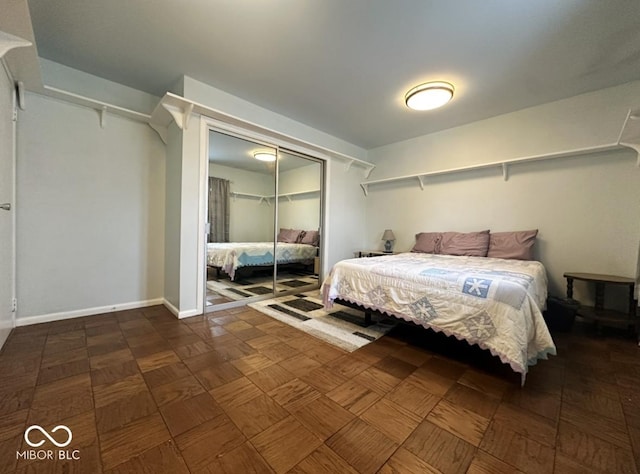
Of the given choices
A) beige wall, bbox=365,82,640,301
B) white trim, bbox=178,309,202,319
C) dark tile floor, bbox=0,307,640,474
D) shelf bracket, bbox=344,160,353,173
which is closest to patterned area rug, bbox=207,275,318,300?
white trim, bbox=178,309,202,319

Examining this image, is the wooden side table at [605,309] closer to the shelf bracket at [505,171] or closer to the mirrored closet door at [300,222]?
the shelf bracket at [505,171]

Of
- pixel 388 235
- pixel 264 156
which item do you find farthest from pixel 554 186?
pixel 264 156

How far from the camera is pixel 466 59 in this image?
2314mm

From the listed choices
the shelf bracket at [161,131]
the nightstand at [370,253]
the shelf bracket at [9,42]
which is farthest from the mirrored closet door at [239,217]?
the nightstand at [370,253]

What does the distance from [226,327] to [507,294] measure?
245 centimetres

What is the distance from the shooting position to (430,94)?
266 cm

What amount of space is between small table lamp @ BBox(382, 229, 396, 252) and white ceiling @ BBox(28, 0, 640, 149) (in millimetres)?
2164

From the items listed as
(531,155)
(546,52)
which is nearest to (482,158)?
(531,155)

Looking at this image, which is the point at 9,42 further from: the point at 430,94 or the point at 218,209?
the point at 430,94

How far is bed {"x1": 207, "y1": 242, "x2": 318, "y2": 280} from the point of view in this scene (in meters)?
3.58

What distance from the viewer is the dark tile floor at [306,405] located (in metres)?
1.08

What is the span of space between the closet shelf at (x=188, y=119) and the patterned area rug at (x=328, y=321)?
2298 mm

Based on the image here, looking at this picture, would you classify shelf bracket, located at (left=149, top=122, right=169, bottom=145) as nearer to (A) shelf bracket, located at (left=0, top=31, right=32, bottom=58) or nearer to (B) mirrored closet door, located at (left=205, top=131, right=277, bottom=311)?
(B) mirrored closet door, located at (left=205, top=131, right=277, bottom=311)

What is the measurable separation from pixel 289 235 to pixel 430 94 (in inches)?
111
